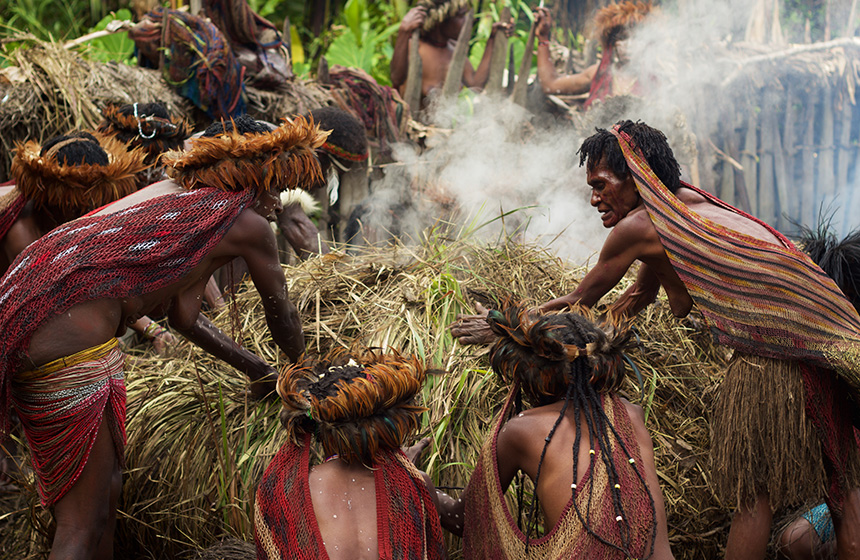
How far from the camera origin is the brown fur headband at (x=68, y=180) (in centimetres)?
272

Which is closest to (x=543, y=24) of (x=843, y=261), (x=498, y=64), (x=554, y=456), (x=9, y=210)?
(x=498, y=64)

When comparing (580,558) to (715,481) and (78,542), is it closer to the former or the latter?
(715,481)

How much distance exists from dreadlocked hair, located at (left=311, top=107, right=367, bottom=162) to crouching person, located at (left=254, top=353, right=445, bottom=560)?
2.89m

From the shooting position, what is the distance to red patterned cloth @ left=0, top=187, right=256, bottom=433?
2.18 m

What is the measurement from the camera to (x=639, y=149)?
2.57 m

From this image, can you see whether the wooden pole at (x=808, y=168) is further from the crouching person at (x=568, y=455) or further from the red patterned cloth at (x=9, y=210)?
the red patterned cloth at (x=9, y=210)

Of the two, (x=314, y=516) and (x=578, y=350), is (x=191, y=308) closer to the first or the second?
(x=314, y=516)

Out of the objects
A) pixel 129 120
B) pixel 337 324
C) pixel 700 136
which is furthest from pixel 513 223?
pixel 700 136

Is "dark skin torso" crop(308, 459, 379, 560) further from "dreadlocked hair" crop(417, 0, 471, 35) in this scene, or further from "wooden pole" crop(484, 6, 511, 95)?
"dreadlocked hair" crop(417, 0, 471, 35)

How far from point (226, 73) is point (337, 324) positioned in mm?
2526

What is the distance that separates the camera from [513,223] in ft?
15.5

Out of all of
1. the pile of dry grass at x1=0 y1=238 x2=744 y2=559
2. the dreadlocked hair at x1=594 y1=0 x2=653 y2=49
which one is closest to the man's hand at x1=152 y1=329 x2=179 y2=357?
the pile of dry grass at x1=0 y1=238 x2=744 y2=559

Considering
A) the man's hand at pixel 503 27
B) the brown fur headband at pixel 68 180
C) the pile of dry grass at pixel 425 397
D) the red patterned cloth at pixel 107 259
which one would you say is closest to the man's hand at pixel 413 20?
the man's hand at pixel 503 27

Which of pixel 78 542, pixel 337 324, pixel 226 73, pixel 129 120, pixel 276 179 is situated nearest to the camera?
pixel 78 542
